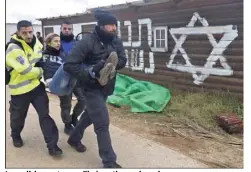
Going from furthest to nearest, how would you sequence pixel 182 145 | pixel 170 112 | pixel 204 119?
pixel 170 112, pixel 204 119, pixel 182 145

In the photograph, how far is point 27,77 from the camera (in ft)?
14.6

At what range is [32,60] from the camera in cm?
449

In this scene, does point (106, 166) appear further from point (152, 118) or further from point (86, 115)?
point (152, 118)

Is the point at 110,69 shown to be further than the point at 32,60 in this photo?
No

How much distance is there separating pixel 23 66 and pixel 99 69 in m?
1.21

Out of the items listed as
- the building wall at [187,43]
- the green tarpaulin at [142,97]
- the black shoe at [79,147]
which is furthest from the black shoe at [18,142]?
the building wall at [187,43]

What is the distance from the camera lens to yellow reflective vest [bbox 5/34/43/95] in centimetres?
429

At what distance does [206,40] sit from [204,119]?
2634mm

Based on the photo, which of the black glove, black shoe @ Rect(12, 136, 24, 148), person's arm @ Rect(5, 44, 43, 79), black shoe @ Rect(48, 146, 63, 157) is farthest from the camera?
black shoe @ Rect(12, 136, 24, 148)

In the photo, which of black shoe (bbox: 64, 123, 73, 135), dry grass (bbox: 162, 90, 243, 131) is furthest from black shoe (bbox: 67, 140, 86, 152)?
dry grass (bbox: 162, 90, 243, 131)

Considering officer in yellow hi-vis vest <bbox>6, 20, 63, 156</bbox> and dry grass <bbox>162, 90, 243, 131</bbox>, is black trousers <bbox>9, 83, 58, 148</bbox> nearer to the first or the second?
officer in yellow hi-vis vest <bbox>6, 20, 63, 156</bbox>

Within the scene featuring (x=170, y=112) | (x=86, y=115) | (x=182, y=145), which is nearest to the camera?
(x=86, y=115)

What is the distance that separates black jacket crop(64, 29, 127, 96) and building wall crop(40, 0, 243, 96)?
4.41 m

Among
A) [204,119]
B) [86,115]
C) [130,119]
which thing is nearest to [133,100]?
[130,119]
